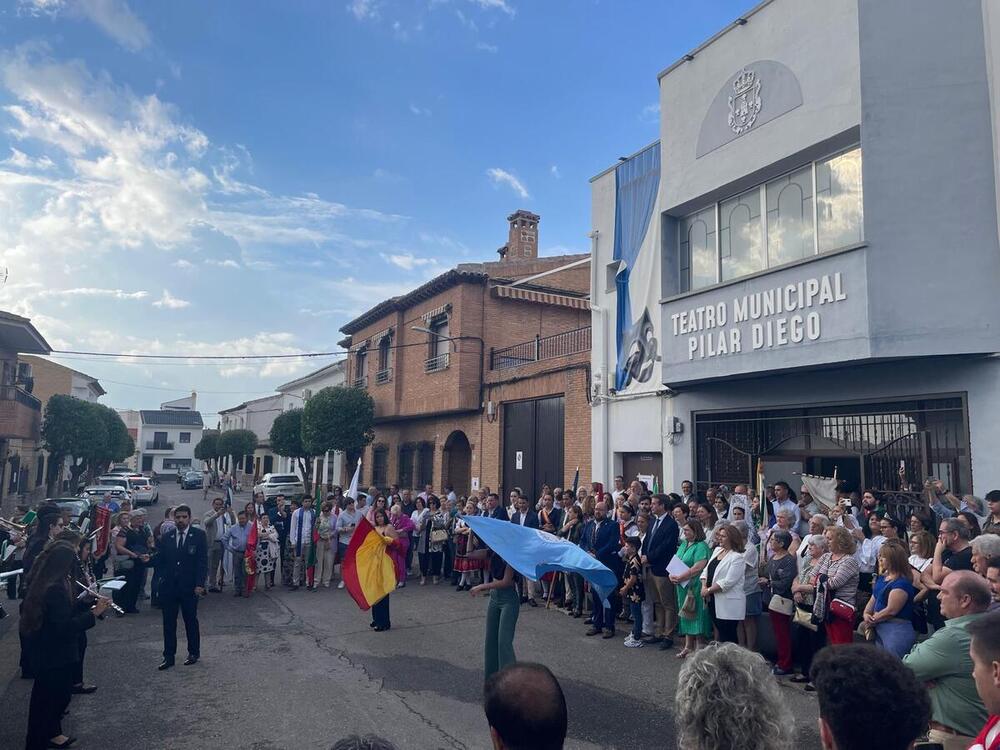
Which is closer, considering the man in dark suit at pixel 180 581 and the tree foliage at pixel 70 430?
the man in dark suit at pixel 180 581

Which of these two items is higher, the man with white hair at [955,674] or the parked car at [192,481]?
the man with white hair at [955,674]

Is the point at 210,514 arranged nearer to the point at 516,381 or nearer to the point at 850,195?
the point at 516,381

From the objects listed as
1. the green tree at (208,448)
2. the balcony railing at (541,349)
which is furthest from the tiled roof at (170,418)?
the balcony railing at (541,349)

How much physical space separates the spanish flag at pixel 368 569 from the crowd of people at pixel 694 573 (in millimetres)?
261

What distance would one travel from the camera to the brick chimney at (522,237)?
2767 centimetres

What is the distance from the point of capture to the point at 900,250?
8.95 m

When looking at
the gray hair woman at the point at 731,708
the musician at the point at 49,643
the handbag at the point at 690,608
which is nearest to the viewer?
the gray hair woman at the point at 731,708

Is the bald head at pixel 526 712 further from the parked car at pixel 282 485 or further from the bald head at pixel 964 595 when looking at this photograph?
the parked car at pixel 282 485

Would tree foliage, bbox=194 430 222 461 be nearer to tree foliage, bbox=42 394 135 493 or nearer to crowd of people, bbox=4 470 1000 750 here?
tree foliage, bbox=42 394 135 493

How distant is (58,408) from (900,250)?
1430 inches

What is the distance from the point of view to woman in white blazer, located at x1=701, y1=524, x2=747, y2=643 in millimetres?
7609

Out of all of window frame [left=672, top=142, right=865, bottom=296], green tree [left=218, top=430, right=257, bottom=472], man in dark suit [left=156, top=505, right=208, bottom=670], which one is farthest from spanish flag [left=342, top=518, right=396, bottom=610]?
green tree [left=218, top=430, right=257, bottom=472]

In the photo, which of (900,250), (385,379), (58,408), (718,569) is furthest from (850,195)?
(58,408)

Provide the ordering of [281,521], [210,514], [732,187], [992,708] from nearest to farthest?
[992,708] → [732,187] → [210,514] → [281,521]
